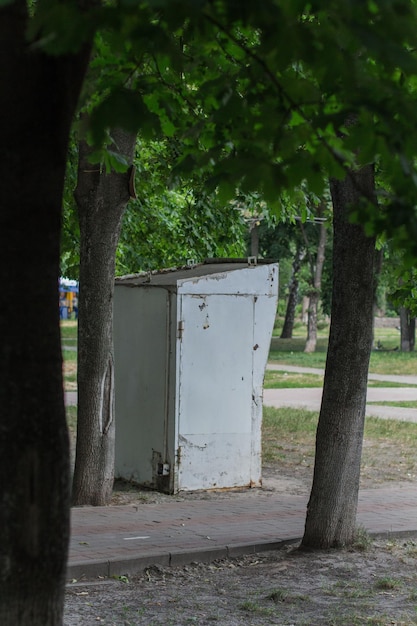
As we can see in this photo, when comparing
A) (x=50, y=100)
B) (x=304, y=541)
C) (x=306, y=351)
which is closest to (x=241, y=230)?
(x=304, y=541)

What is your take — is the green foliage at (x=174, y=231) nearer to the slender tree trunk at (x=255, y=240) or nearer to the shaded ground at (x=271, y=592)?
the shaded ground at (x=271, y=592)

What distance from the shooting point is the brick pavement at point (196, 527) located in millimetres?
7523

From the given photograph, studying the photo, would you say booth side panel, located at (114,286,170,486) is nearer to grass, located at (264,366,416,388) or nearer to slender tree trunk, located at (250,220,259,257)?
grass, located at (264,366,416,388)

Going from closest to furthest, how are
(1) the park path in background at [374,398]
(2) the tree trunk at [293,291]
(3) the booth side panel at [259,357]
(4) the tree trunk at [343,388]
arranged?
(4) the tree trunk at [343,388] → (3) the booth side panel at [259,357] → (1) the park path in background at [374,398] → (2) the tree trunk at [293,291]

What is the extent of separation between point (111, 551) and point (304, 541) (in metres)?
1.59

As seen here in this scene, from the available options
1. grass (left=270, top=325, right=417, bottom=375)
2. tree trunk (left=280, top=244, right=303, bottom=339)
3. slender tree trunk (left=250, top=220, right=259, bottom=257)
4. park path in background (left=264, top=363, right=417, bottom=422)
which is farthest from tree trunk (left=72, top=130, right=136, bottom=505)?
tree trunk (left=280, top=244, right=303, bottom=339)

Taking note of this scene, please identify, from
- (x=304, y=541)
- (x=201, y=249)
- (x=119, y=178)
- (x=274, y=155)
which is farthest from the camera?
(x=201, y=249)

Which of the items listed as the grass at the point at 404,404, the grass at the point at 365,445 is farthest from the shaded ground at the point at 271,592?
the grass at the point at 404,404

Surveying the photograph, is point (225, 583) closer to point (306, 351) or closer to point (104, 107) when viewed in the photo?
point (104, 107)

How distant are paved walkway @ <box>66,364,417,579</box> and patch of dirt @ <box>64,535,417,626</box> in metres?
0.12

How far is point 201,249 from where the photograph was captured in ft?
50.3

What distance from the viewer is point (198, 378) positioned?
414 inches

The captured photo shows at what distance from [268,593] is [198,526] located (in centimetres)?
197

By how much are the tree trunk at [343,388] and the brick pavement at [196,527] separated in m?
0.45
